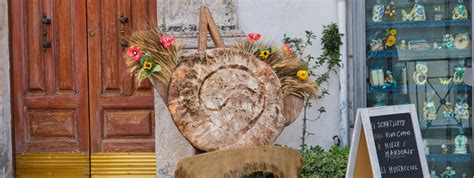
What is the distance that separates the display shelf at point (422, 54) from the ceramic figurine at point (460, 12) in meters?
0.26

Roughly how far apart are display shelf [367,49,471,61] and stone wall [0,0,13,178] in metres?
2.97

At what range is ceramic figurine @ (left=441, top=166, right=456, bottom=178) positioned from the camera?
18.1 ft

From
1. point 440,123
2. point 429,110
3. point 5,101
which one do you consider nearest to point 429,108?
point 429,110

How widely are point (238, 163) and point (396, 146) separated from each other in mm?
930

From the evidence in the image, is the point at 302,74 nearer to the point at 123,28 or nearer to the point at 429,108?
the point at 429,108

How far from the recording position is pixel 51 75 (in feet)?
18.7

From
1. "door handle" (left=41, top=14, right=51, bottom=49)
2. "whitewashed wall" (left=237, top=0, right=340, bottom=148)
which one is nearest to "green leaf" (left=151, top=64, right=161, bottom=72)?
"whitewashed wall" (left=237, top=0, right=340, bottom=148)

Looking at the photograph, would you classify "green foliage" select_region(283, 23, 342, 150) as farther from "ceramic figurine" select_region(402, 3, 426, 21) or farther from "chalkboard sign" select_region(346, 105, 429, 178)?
"chalkboard sign" select_region(346, 105, 429, 178)

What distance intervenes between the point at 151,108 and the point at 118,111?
0.90ft

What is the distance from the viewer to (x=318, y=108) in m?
5.39

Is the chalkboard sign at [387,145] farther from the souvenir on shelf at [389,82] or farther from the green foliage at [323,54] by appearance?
the souvenir on shelf at [389,82]

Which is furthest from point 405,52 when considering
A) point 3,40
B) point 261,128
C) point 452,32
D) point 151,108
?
point 3,40

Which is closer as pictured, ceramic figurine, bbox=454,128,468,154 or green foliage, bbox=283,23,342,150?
green foliage, bbox=283,23,342,150

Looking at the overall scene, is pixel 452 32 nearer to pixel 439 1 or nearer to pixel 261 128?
pixel 439 1
